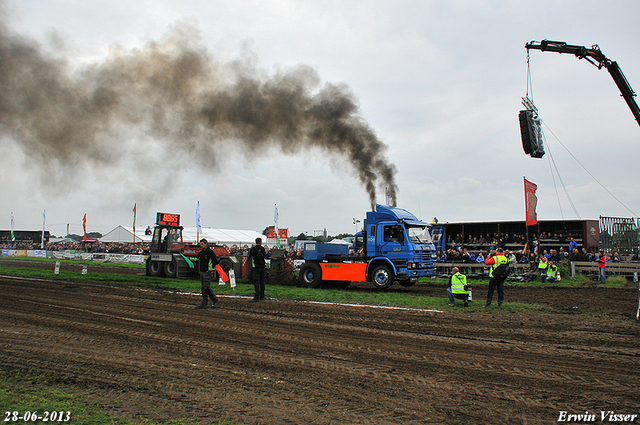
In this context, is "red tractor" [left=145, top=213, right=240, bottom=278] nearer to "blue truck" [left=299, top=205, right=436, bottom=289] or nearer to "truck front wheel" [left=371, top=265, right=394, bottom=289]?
"blue truck" [left=299, top=205, right=436, bottom=289]

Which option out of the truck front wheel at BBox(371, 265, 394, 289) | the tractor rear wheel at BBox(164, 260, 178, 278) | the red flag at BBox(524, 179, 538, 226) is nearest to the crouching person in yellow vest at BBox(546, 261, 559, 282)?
the red flag at BBox(524, 179, 538, 226)

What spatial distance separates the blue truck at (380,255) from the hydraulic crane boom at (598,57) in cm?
789

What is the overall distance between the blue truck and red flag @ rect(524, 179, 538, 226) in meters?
5.80

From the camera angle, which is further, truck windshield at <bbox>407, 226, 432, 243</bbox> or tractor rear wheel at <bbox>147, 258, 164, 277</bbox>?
tractor rear wheel at <bbox>147, 258, 164, 277</bbox>

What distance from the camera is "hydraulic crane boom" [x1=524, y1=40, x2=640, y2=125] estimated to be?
1498cm

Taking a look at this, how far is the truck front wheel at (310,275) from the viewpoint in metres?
16.8

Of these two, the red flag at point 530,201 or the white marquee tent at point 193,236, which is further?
the white marquee tent at point 193,236

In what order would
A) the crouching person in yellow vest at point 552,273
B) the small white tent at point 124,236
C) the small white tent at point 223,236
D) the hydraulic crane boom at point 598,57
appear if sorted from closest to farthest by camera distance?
the hydraulic crane boom at point 598,57 → the crouching person in yellow vest at point 552,273 → the small white tent at point 223,236 → the small white tent at point 124,236

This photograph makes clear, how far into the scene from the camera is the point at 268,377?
5.00 m

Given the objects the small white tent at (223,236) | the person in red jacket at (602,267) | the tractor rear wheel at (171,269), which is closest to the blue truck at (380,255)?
the tractor rear wheel at (171,269)

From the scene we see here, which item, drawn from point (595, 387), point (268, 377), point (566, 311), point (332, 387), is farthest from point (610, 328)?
point (268, 377)

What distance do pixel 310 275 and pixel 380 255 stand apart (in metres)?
3.22

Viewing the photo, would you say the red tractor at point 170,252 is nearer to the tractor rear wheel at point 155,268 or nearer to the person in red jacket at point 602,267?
the tractor rear wheel at point 155,268

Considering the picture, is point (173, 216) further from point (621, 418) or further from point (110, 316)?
point (621, 418)
